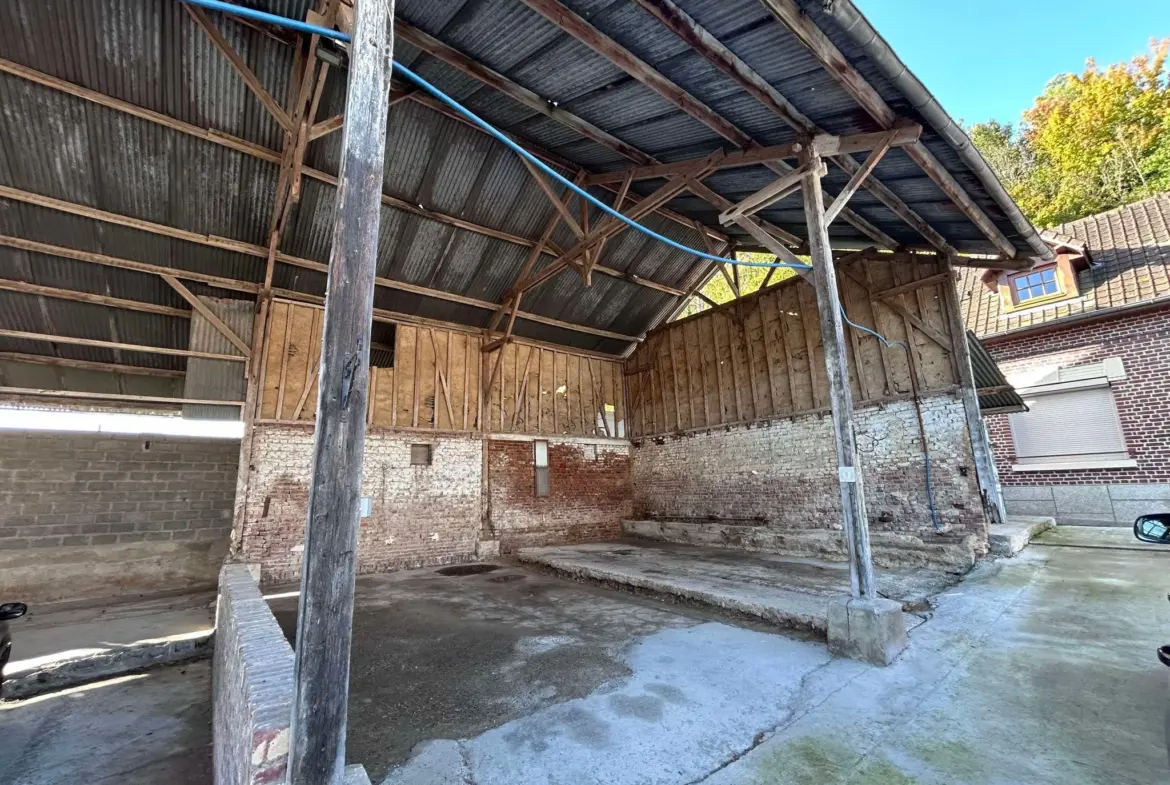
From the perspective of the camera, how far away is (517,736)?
271 centimetres

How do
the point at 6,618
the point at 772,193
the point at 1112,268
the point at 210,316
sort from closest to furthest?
the point at 6,618 → the point at 772,193 → the point at 210,316 → the point at 1112,268

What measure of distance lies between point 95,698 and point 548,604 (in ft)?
14.1

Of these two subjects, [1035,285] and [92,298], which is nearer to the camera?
[92,298]

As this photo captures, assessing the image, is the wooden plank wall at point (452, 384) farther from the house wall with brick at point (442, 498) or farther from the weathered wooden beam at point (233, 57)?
the weathered wooden beam at point (233, 57)

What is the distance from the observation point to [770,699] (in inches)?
120

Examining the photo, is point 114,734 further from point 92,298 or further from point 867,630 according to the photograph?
point 92,298

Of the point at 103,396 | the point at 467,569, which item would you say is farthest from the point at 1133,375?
the point at 103,396

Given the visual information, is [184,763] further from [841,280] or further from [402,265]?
[841,280]

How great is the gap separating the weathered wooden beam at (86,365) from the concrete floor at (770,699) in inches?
324

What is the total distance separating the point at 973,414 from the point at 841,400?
14.9 feet

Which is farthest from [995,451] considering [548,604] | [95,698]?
[95,698]

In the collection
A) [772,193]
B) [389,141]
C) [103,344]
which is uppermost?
[389,141]

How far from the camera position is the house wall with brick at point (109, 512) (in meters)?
7.89

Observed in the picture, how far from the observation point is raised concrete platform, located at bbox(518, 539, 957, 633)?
15.2 ft
